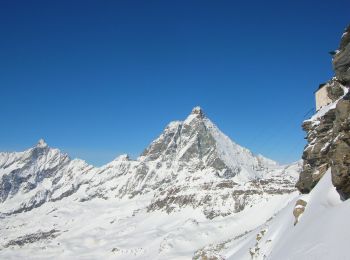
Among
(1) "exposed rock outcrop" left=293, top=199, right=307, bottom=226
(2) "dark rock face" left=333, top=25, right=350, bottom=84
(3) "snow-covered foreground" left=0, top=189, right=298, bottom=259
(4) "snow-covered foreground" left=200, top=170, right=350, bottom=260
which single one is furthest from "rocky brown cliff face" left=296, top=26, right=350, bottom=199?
(3) "snow-covered foreground" left=0, top=189, right=298, bottom=259

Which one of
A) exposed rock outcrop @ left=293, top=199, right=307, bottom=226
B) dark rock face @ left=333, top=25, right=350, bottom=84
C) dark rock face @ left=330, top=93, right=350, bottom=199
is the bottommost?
exposed rock outcrop @ left=293, top=199, right=307, bottom=226

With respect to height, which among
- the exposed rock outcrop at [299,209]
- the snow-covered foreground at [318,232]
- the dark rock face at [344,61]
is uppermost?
the dark rock face at [344,61]

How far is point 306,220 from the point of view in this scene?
31125 mm

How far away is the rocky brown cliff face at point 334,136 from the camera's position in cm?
2702

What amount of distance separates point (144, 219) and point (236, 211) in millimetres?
51062

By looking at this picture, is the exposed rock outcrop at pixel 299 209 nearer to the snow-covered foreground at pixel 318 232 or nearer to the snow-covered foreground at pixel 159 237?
the snow-covered foreground at pixel 318 232

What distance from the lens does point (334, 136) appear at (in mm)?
31219

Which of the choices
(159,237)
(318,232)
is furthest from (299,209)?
(159,237)

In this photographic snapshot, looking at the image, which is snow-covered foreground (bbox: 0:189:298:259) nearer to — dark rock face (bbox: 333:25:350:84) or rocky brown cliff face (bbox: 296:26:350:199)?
rocky brown cliff face (bbox: 296:26:350:199)

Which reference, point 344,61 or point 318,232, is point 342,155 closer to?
point 318,232

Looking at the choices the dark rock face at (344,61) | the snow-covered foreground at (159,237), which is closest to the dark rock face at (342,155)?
the dark rock face at (344,61)

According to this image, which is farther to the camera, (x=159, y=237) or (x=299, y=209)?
(x=159, y=237)

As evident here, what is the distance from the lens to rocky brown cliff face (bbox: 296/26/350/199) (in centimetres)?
2702

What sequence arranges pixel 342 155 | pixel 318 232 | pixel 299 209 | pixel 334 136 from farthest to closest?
pixel 299 209
pixel 334 136
pixel 342 155
pixel 318 232
